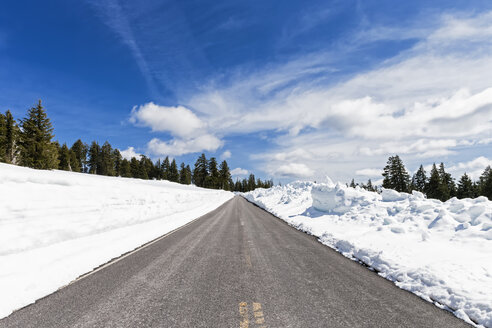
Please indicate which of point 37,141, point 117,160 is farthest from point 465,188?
point 117,160

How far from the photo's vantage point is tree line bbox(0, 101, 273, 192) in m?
33.1

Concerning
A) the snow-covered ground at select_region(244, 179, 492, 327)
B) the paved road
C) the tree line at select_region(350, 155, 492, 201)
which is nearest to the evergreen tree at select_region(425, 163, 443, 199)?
the tree line at select_region(350, 155, 492, 201)

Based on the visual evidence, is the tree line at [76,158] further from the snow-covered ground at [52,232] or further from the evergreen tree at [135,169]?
the snow-covered ground at [52,232]

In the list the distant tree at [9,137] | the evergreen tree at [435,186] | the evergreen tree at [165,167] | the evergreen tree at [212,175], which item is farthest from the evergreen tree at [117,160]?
the evergreen tree at [435,186]

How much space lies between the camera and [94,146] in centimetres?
7712

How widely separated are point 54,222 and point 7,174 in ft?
6.52

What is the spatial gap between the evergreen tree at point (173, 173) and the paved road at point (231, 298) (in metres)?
91.9

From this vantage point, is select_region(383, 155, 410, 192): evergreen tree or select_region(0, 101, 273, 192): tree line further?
select_region(383, 155, 410, 192): evergreen tree

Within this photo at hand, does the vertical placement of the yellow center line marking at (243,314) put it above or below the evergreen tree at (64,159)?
below

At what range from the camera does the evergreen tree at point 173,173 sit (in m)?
94.8

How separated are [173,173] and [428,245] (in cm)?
9504

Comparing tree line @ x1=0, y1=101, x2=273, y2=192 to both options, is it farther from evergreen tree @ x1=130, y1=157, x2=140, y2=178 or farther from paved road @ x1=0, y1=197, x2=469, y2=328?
paved road @ x1=0, y1=197, x2=469, y2=328

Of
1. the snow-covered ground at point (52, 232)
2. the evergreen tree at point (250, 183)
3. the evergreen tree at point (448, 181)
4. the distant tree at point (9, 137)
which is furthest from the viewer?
the evergreen tree at point (250, 183)

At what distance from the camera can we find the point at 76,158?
229 feet
